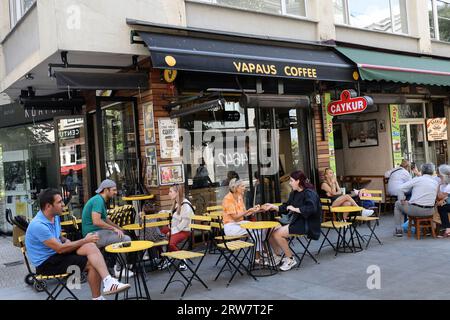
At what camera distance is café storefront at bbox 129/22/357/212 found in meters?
7.43

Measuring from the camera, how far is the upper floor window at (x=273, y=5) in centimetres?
873

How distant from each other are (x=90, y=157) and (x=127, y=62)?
2.47m

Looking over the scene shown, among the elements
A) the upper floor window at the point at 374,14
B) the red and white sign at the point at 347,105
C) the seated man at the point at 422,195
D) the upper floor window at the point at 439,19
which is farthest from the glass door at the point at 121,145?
the upper floor window at the point at 439,19

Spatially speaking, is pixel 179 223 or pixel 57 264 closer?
pixel 57 264

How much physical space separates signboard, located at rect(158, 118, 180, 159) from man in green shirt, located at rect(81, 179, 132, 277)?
178 centimetres

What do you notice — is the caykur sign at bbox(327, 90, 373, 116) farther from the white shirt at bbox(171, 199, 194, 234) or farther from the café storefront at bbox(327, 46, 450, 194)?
the white shirt at bbox(171, 199, 194, 234)

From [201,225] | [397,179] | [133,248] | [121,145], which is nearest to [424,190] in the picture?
[397,179]

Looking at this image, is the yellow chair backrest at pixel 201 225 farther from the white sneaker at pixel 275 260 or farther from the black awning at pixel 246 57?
the black awning at pixel 246 57

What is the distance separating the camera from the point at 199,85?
8.40m

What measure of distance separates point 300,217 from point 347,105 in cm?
391

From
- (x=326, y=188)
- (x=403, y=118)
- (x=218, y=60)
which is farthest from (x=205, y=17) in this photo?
(x=403, y=118)

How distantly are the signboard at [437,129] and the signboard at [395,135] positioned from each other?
1709 millimetres

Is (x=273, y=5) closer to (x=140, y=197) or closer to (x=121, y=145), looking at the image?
(x=121, y=145)

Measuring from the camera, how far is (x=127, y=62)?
7949mm
